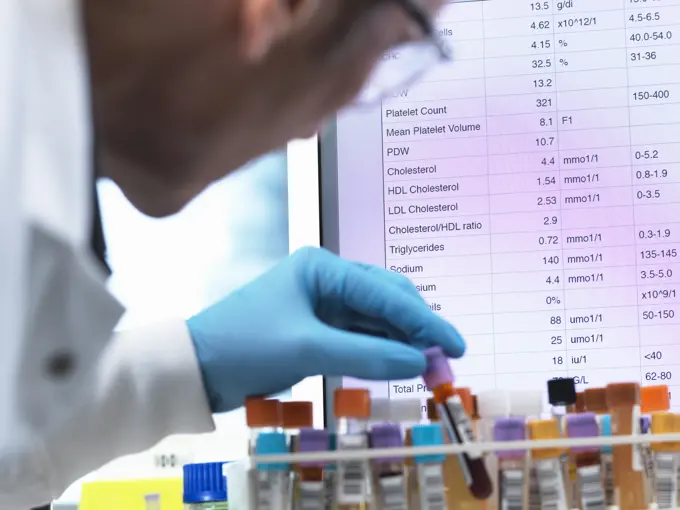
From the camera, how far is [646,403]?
2.60ft

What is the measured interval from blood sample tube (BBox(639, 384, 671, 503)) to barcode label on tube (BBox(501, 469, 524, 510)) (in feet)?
0.43

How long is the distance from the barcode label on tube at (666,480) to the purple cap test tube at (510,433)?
5.2 inches

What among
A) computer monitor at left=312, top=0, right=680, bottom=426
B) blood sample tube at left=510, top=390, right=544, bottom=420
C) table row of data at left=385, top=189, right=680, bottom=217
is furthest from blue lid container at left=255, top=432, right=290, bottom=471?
table row of data at left=385, top=189, right=680, bottom=217

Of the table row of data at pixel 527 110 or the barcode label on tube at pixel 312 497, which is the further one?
the table row of data at pixel 527 110

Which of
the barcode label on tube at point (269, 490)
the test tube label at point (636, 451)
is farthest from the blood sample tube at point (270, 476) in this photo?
the test tube label at point (636, 451)

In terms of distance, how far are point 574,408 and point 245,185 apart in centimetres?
67

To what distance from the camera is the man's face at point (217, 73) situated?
0.46 meters

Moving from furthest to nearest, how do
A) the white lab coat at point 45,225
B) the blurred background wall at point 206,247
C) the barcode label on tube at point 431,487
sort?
the blurred background wall at point 206,247 < the barcode label on tube at point 431,487 < the white lab coat at point 45,225

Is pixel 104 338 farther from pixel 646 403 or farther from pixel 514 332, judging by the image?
pixel 514 332

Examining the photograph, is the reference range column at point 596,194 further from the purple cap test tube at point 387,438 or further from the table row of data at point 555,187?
the purple cap test tube at point 387,438

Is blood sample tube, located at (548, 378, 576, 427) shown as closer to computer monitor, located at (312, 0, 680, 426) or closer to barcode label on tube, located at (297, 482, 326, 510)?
barcode label on tube, located at (297, 482, 326, 510)

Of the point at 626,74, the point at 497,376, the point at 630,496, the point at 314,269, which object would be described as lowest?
the point at 630,496

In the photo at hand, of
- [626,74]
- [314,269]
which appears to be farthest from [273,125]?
[626,74]

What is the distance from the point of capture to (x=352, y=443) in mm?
725
